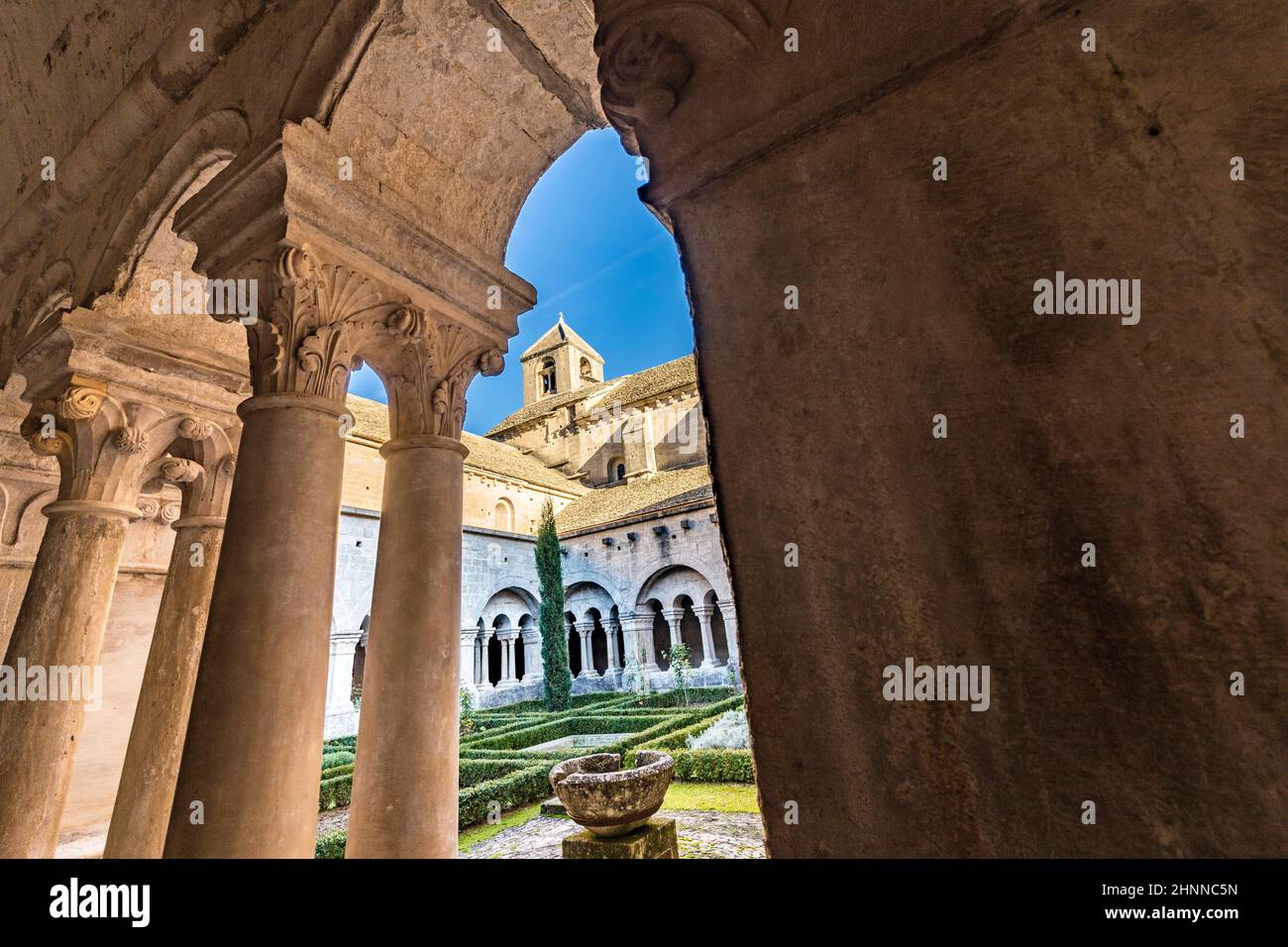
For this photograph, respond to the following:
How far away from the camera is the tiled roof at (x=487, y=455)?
17.2 metres

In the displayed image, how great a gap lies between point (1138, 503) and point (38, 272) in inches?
252

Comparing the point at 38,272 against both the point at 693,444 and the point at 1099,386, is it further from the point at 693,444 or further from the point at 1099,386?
the point at 693,444

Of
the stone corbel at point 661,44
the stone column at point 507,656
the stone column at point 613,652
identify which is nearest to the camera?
the stone corbel at point 661,44

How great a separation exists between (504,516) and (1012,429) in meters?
21.9

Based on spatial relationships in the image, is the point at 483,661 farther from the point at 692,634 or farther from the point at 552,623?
the point at 692,634

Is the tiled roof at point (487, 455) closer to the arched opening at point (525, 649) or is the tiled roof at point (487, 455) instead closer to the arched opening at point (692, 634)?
the arched opening at point (525, 649)

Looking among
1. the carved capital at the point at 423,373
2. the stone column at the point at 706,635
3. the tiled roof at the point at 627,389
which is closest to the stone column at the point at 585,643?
the stone column at the point at 706,635

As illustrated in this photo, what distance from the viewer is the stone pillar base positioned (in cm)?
405

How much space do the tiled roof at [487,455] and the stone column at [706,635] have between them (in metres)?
8.24

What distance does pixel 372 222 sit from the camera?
2.66 metres

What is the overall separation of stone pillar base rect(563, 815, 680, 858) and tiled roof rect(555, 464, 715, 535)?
12.8 meters

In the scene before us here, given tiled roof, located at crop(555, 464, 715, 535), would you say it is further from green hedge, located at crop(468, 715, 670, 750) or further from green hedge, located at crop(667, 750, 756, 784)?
green hedge, located at crop(667, 750, 756, 784)

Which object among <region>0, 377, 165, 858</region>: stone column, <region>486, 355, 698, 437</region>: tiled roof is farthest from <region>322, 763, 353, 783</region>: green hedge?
<region>486, 355, 698, 437</region>: tiled roof

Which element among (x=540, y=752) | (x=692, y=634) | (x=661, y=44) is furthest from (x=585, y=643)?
(x=661, y=44)
